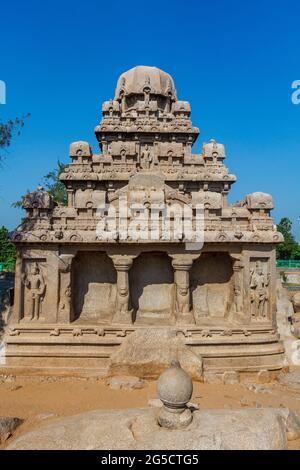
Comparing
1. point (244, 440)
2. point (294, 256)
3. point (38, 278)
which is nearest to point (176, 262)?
point (38, 278)

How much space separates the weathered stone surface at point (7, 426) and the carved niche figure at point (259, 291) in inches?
282

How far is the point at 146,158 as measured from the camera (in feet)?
51.8

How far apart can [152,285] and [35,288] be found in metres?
3.73

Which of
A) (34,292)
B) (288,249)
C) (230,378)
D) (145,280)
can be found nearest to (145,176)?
(145,280)

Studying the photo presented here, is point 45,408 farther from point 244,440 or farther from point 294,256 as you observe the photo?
point 294,256

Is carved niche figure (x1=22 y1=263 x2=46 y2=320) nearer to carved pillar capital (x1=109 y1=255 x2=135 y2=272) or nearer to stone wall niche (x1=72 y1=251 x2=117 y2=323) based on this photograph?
stone wall niche (x1=72 y1=251 x2=117 y2=323)

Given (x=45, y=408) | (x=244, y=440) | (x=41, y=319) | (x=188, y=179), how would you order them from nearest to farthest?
(x=244, y=440), (x=45, y=408), (x=41, y=319), (x=188, y=179)

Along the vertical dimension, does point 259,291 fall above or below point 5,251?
below

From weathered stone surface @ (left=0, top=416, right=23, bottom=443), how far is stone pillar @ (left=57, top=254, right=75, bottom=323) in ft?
12.4

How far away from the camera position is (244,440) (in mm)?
4957

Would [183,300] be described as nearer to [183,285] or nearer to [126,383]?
[183,285]

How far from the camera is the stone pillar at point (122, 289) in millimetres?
10414

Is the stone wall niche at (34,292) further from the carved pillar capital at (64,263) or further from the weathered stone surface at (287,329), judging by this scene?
the weathered stone surface at (287,329)

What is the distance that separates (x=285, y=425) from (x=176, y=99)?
1652 centimetres
